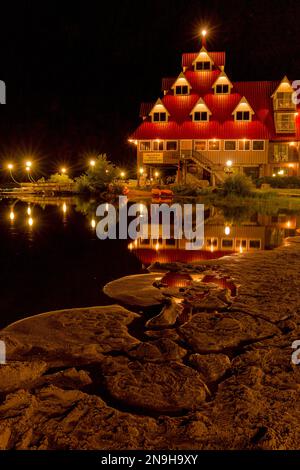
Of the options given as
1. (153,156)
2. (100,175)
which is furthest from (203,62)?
(100,175)

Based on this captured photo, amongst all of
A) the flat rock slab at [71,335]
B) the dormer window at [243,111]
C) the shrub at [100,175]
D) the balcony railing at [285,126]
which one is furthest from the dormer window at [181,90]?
the flat rock slab at [71,335]

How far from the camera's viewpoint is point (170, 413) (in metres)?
5.32

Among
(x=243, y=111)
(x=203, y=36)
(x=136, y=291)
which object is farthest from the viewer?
(x=203, y=36)

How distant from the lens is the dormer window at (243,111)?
4541 cm

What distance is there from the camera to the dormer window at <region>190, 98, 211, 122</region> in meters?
45.8

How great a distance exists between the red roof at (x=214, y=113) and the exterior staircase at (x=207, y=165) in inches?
95.3

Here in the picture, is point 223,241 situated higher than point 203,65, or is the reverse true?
point 203,65

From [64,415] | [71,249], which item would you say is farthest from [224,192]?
[64,415]

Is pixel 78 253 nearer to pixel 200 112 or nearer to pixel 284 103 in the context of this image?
pixel 200 112

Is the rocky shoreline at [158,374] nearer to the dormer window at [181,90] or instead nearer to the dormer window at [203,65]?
the dormer window at [181,90]

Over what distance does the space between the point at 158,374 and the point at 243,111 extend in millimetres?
43435

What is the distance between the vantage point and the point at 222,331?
25.4ft

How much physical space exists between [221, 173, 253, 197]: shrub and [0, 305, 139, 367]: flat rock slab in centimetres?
3001

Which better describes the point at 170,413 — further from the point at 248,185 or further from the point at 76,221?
the point at 248,185
